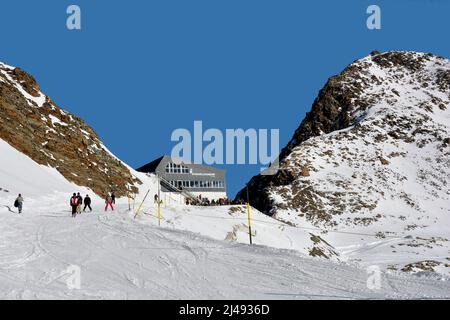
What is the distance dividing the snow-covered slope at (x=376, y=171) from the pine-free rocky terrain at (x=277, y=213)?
0.29 metres

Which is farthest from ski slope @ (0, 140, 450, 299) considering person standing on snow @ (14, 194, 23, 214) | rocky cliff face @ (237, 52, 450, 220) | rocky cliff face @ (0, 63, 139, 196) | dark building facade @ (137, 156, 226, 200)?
dark building facade @ (137, 156, 226, 200)

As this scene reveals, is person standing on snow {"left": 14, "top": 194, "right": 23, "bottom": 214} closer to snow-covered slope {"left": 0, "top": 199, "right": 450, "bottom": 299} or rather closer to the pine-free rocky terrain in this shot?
the pine-free rocky terrain

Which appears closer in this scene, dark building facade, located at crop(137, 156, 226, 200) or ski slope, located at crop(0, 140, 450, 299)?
ski slope, located at crop(0, 140, 450, 299)

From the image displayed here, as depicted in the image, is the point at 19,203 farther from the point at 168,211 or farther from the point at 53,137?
the point at 53,137

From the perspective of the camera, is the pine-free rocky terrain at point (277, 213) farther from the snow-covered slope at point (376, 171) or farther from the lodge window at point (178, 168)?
the lodge window at point (178, 168)

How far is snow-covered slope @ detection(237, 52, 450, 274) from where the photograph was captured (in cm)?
6378

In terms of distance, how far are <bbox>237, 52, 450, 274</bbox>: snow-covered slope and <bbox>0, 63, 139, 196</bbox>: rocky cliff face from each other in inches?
913

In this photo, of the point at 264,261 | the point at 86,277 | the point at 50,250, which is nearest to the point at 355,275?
the point at 264,261

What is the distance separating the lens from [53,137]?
63.2 metres

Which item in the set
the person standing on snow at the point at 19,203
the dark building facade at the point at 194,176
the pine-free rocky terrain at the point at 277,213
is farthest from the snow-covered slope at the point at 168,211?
the dark building facade at the point at 194,176

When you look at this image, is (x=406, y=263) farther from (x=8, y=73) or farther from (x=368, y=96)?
(x=368, y=96)

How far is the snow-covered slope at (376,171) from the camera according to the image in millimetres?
63781

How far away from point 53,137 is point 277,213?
30011 millimetres
